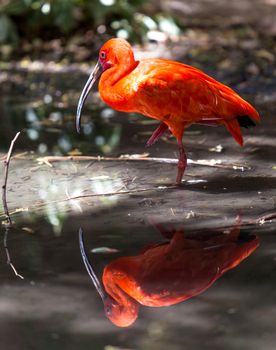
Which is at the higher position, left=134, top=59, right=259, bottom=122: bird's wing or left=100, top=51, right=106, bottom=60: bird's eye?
left=100, top=51, right=106, bottom=60: bird's eye

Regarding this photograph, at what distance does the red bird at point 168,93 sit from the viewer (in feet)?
19.4

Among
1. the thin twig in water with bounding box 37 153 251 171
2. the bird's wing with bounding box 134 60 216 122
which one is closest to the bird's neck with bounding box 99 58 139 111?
the bird's wing with bounding box 134 60 216 122

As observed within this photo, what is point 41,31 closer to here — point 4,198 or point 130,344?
point 4,198

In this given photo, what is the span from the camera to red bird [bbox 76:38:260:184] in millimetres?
5918

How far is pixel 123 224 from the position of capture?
5238 mm

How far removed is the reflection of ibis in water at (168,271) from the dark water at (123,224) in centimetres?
5

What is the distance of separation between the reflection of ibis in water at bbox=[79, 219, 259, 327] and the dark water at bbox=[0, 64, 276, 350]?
52 mm

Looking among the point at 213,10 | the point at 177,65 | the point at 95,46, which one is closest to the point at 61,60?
the point at 95,46

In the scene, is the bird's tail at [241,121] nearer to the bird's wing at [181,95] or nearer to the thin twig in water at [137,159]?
the bird's wing at [181,95]

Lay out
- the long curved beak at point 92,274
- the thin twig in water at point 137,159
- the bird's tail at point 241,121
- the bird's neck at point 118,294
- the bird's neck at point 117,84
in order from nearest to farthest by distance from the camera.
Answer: the bird's neck at point 118,294, the long curved beak at point 92,274, the bird's neck at point 117,84, the bird's tail at point 241,121, the thin twig in water at point 137,159

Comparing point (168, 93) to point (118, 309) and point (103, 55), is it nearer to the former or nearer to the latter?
point (103, 55)

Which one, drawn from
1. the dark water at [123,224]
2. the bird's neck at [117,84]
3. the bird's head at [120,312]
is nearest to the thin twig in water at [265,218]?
the dark water at [123,224]

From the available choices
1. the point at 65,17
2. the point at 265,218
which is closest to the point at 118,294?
the point at 265,218

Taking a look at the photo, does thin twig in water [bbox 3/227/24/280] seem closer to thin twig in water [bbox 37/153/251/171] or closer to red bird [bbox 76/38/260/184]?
red bird [bbox 76/38/260/184]
